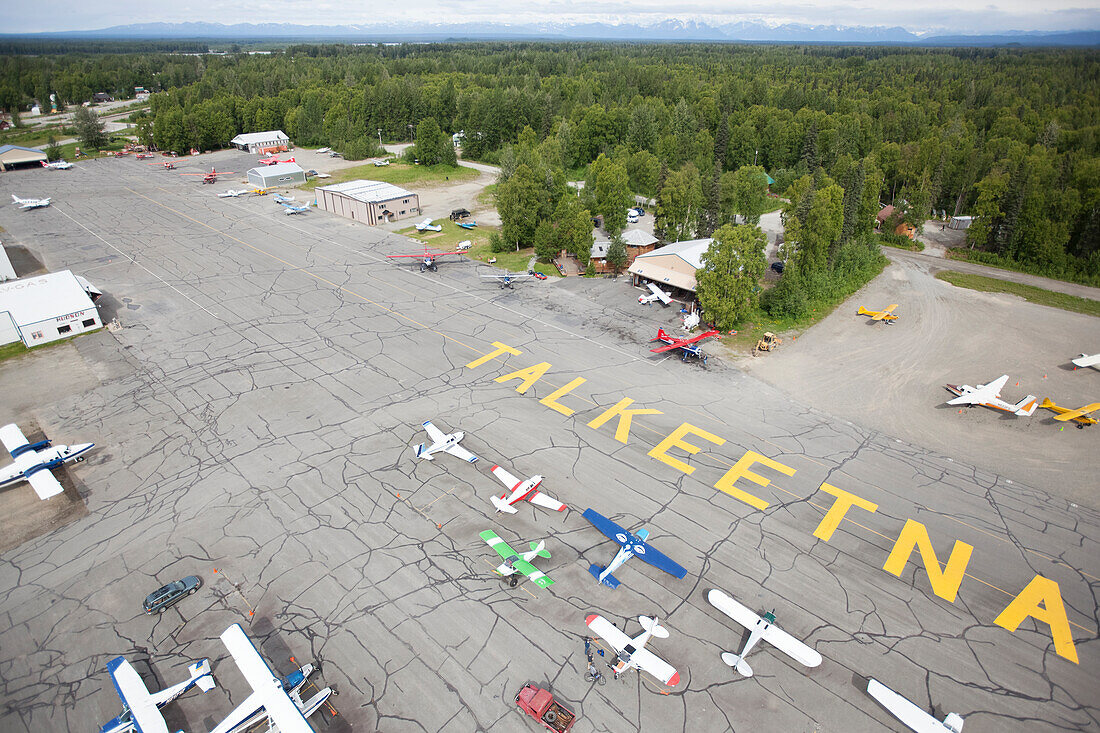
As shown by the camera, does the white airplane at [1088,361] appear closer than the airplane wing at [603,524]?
No

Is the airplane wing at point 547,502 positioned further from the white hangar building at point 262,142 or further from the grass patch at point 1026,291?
the white hangar building at point 262,142

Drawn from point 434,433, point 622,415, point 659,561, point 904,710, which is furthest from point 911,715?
point 434,433

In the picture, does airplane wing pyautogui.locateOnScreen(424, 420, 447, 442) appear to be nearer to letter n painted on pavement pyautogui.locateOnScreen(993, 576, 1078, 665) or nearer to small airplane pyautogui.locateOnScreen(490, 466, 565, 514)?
small airplane pyautogui.locateOnScreen(490, 466, 565, 514)

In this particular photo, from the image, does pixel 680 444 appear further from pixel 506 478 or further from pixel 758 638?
pixel 758 638

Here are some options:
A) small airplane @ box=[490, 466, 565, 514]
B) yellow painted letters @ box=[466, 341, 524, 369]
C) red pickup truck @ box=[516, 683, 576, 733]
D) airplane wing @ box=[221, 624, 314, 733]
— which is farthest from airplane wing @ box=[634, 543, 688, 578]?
yellow painted letters @ box=[466, 341, 524, 369]

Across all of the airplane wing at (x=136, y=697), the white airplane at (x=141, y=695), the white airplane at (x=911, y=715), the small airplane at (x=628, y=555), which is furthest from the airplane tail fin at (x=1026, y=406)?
the airplane wing at (x=136, y=697)

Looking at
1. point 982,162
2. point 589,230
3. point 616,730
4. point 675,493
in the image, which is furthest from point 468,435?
point 982,162
